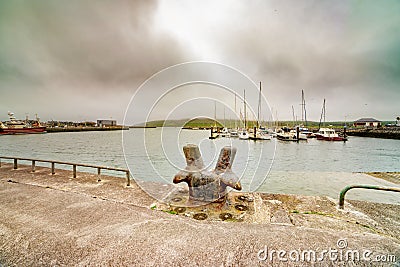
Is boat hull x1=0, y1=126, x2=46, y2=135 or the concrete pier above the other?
boat hull x1=0, y1=126, x2=46, y2=135

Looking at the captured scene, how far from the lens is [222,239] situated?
7.55ft

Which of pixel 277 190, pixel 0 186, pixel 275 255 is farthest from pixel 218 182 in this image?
pixel 277 190

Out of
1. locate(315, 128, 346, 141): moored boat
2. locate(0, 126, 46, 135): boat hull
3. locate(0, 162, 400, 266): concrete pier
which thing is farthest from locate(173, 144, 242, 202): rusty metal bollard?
locate(0, 126, 46, 135): boat hull

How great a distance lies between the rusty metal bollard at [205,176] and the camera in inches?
140

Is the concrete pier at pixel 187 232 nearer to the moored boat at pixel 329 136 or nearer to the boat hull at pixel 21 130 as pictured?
the moored boat at pixel 329 136

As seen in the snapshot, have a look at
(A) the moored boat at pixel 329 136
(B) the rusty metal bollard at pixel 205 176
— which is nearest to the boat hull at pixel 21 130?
(B) the rusty metal bollard at pixel 205 176

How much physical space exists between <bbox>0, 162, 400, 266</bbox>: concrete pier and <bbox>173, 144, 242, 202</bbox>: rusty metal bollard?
27 cm

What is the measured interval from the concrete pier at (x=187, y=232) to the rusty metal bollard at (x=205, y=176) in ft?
0.90

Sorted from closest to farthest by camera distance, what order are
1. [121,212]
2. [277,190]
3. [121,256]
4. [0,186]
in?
[121,256] < [121,212] < [0,186] < [277,190]

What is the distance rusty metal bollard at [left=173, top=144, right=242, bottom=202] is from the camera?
355 cm

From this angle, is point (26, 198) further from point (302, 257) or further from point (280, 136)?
point (280, 136)

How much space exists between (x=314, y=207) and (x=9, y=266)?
15.5 ft

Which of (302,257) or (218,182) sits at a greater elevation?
(218,182)

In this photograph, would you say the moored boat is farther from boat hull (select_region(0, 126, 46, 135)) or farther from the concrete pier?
boat hull (select_region(0, 126, 46, 135))
